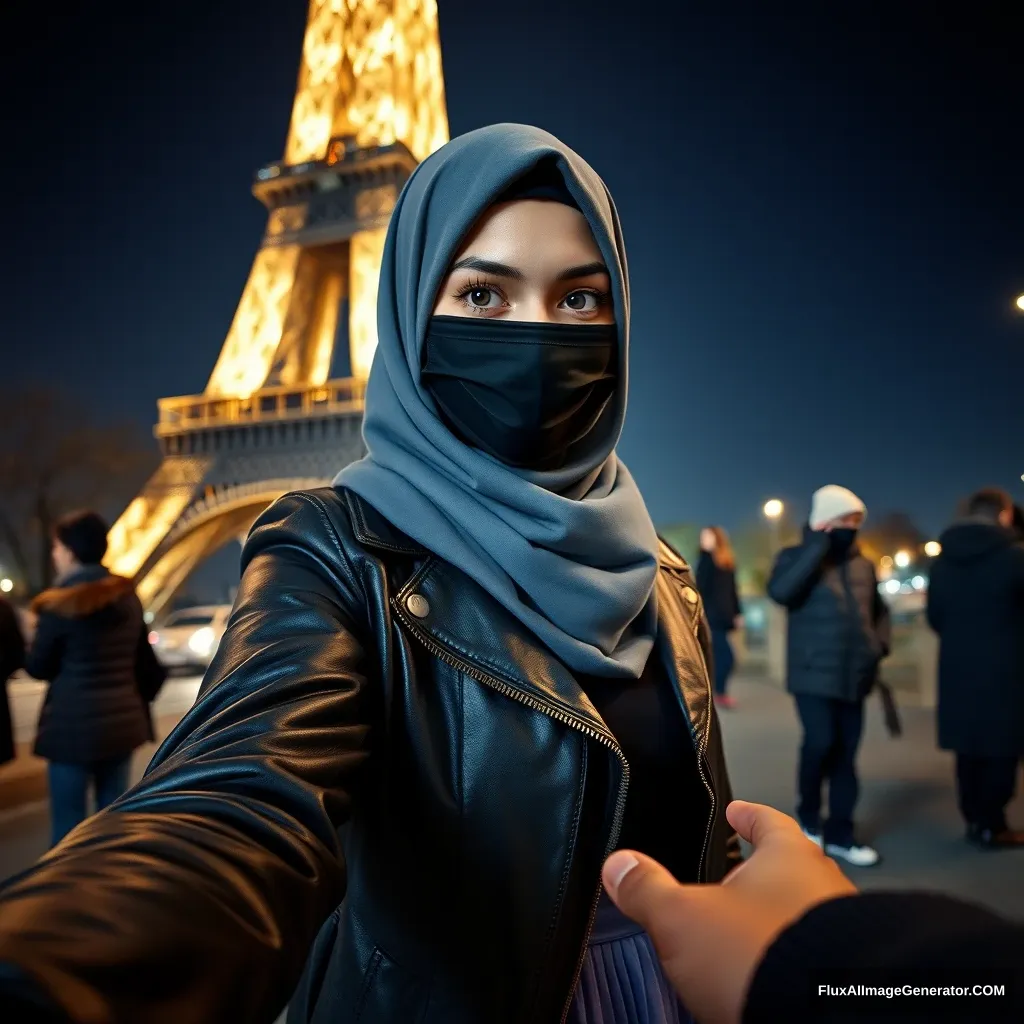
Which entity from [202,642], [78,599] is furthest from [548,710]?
[202,642]

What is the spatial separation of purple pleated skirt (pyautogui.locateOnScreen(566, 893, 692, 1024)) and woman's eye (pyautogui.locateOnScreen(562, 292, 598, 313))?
1082mm

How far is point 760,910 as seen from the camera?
0.54m

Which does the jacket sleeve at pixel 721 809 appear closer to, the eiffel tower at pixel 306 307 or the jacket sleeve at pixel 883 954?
the jacket sleeve at pixel 883 954

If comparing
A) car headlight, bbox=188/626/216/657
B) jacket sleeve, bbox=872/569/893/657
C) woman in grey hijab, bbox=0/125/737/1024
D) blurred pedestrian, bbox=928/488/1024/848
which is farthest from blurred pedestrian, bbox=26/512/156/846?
car headlight, bbox=188/626/216/657

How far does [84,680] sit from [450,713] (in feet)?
10.6

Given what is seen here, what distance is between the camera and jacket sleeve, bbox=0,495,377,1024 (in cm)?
47

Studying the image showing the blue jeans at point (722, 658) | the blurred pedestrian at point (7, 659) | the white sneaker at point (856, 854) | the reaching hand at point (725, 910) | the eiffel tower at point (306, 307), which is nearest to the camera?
the reaching hand at point (725, 910)

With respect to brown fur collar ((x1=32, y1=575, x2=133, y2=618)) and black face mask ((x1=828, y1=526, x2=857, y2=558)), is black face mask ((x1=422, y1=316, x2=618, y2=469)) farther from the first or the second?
black face mask ((x1=828, y1=526, x2=857, y2=558))

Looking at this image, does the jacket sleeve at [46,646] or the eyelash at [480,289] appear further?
the jacket sleeve at [46,646]

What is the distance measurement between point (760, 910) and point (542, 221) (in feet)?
3.74

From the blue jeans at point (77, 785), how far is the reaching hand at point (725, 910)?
362 cm

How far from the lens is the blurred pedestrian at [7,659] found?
380 cm

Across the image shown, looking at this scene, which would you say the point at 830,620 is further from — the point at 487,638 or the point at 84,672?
the point at 84,672

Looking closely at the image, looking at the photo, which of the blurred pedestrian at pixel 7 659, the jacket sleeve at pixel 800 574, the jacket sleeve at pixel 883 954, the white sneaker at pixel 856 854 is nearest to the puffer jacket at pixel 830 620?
the jacket sleeve at pixel 800 574
